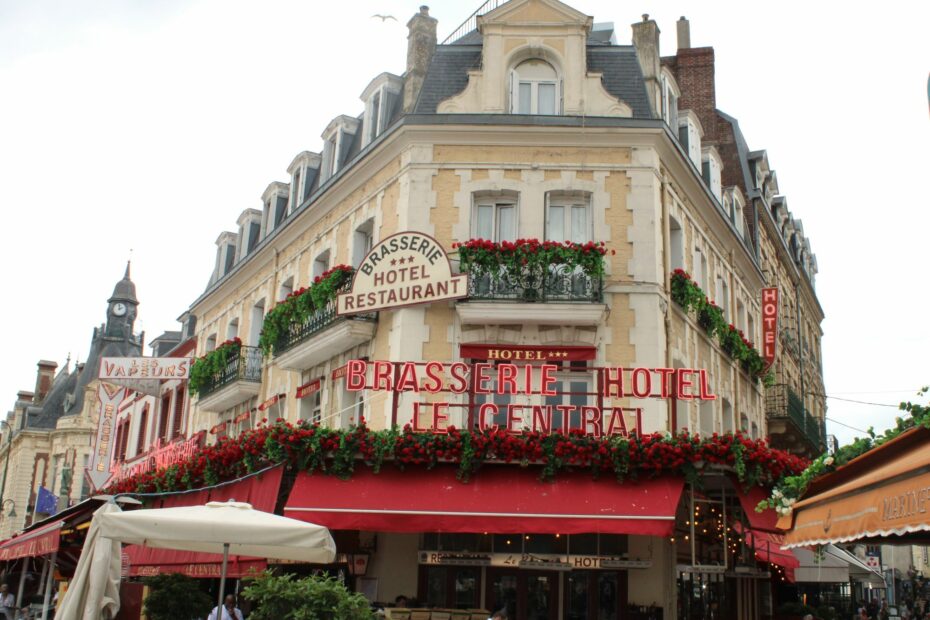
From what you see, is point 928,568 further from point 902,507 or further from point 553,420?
point 902,507

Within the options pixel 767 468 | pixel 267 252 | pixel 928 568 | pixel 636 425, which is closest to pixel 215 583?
pixel 267 252

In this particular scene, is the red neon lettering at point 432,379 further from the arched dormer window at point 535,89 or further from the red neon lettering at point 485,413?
the arched dormer window at point 535,89

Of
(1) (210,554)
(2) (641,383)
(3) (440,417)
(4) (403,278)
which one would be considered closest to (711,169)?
(2) (641,383)

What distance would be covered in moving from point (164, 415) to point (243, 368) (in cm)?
845

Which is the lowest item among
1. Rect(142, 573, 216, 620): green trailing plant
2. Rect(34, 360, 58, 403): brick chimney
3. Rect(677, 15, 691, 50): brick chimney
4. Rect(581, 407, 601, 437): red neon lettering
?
Rect(142, 573, 216, 620): green trailing plant

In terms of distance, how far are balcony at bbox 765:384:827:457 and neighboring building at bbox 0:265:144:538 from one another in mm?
35889

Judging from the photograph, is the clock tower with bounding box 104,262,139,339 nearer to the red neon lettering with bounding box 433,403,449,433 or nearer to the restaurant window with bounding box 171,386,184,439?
the restaurant window with bounding box 171,386,184,439

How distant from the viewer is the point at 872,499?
6.19m

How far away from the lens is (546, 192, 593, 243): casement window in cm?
1488

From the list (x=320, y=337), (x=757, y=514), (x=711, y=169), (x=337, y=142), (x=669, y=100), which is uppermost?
(x=669, y=100)

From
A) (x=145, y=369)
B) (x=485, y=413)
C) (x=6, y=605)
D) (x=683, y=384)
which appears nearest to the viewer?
(x=683, y=384)

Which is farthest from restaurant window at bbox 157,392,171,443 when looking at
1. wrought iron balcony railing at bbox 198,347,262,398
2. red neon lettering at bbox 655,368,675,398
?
red neon lettering at bbox 655,368,675,398

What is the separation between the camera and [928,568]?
67375mm

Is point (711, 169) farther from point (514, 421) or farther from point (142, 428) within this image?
point (142, 428)
